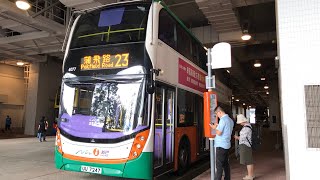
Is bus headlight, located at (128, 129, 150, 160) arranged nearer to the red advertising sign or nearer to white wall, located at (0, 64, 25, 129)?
the red advertising sign

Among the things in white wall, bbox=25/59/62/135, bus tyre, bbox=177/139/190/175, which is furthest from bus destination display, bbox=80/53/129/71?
white wall, bbox=25/59/62/135

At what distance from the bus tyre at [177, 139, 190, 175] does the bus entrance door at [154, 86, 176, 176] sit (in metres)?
0.62

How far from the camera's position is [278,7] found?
15.9 feet

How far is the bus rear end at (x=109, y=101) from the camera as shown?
19.2ft

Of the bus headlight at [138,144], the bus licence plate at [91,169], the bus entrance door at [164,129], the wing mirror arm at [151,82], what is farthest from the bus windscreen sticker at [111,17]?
the bus licence plate at [91,169]

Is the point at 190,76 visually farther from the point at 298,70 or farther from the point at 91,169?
the point at 298,70

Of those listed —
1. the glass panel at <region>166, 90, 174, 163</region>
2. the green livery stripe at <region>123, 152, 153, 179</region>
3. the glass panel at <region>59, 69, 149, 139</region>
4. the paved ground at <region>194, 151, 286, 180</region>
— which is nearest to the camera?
the green livery stripe at <region>123, 152, 153, 179</region>

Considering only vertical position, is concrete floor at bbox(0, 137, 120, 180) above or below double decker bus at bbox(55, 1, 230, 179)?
below

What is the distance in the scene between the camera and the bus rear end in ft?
19.2

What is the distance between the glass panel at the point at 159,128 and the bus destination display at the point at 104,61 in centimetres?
104

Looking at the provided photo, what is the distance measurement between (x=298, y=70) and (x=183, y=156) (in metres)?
4.36

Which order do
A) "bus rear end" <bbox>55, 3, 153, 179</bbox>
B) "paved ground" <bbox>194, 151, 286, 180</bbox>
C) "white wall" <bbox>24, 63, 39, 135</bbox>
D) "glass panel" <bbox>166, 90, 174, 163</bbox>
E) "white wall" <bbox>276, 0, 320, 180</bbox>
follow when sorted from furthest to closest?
1. "white wall" <bbox>24, 63, 39, 135</bbox>
2. "paved ground" <bbox>194, 151, 286, 180</bbox>
3. "glass panel" <bbox>166, 90, 174, 163</bbox>
4. "bus rear end" <bbox>55, 3, 153, 179</bbox>
5. "white wall" <bbox>276, 0, 320, 180</bbox>

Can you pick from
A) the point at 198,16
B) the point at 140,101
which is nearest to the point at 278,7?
the point at 140,101

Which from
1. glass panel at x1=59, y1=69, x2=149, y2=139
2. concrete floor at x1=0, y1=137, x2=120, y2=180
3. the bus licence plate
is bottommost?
concrete floor at x1=0, y1=137, x2=120, y2=180
